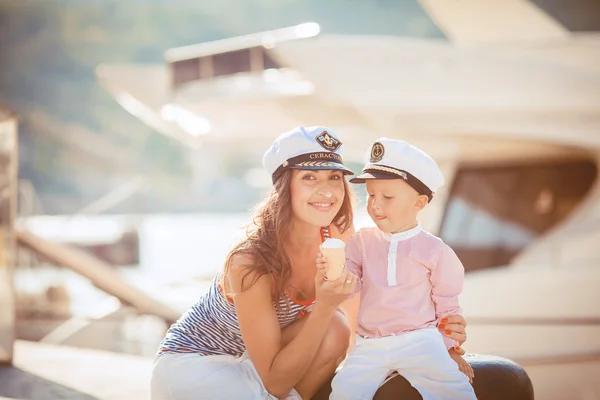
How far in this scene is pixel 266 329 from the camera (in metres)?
1.75

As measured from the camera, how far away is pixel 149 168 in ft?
216

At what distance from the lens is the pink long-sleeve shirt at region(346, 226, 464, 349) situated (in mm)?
1724

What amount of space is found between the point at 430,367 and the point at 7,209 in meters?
2.70

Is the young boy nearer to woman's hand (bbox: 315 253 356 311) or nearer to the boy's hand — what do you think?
the boy's hand

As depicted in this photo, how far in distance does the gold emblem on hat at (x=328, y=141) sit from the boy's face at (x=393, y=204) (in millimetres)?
155

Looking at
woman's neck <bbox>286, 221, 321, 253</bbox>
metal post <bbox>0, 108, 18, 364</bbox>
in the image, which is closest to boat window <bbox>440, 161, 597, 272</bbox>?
metal post <bbox>0, 108, 18, 364</bbox>

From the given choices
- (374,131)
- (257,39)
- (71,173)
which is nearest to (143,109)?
(257,39)

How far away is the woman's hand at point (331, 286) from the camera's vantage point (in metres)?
1.62

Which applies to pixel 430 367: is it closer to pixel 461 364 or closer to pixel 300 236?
pixel 461 364

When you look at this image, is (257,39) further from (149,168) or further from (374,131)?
(149,168)

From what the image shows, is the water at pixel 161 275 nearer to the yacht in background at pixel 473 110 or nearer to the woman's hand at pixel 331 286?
the woman's hand at pixel 331 286

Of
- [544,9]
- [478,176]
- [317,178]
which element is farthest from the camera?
[478,176]

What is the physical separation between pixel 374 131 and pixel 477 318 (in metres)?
4.42

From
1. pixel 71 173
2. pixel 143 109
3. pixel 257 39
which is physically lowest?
pixel 71 173
